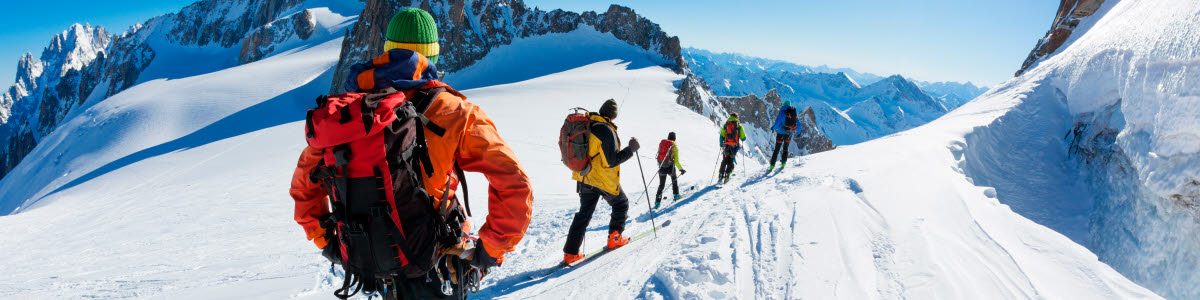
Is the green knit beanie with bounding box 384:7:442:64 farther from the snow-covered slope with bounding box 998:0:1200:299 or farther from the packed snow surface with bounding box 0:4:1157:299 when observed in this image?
the snow-covered slope with bounding box 998:0:1200:299

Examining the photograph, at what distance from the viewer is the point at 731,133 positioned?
35.1ft

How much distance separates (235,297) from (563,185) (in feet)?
25.9

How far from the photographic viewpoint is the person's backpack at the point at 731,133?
34.9 feet

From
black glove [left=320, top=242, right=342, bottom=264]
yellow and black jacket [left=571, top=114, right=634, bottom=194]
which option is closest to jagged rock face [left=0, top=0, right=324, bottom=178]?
yellow and black jacket [left=571, top=114, right=634, bottom=194]

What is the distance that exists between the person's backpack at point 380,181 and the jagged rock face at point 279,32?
10292 cm

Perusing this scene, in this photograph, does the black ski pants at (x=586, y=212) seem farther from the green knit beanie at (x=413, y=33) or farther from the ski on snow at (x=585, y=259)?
the green knit beanie at (x=413, y=33)

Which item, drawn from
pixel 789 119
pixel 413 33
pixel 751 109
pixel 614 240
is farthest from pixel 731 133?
pixel 751 109

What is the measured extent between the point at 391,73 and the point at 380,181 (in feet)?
1.74

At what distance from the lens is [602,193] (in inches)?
207

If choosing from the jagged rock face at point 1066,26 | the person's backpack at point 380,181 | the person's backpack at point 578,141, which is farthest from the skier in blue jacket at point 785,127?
the jagged rock face at point 1066,26

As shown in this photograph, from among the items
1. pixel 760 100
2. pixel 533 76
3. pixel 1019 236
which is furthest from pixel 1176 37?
pixel 760 100

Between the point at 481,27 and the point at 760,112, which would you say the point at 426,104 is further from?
the point at 760,112

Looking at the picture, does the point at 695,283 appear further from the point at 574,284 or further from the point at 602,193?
the point at 602,193

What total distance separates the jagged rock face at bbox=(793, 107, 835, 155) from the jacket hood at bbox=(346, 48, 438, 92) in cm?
9372
